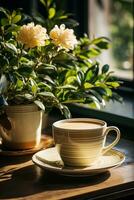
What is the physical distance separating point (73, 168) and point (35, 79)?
26cm

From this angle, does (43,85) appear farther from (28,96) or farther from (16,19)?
(16,19)

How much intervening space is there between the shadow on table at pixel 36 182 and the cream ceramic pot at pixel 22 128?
0.41 feet

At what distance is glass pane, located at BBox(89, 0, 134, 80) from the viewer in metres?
1.89

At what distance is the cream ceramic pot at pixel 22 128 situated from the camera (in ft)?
3.80

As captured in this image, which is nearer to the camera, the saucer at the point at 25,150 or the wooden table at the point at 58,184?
the wooden table at the point at 58,184

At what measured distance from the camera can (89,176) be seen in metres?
1.02

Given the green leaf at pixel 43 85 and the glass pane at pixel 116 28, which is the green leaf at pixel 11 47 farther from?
the glass pane at pixel 116 28

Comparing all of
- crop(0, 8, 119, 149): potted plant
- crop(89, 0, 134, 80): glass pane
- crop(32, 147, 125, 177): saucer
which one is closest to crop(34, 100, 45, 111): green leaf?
crop(0, 8, 119, 149): potted plant

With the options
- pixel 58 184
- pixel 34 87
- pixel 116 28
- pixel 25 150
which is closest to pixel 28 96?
pixel 34 87

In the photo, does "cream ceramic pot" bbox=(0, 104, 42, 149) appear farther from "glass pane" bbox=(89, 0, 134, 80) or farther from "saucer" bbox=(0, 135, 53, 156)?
"glass pane" bbox=(89, 0, 134, 80)

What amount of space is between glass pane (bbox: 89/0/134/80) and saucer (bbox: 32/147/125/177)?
0.78m

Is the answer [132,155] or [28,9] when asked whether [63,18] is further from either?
[28,9]

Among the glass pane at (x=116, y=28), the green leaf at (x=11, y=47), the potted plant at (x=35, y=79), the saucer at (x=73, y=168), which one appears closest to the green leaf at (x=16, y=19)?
the potted plant at (x=35, y=79)

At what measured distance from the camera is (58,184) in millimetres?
985
